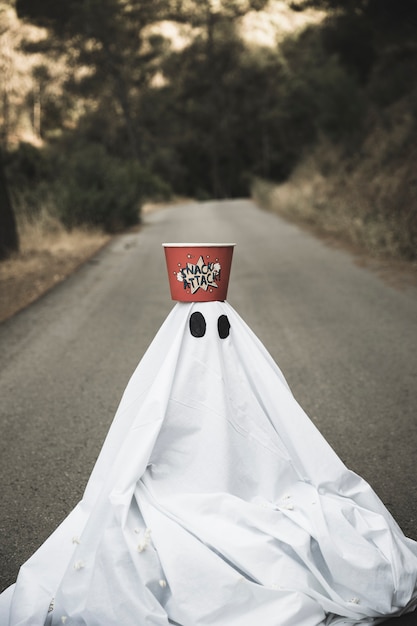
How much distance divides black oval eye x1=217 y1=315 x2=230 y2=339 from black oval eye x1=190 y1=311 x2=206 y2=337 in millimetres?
70

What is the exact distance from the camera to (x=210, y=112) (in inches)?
1828

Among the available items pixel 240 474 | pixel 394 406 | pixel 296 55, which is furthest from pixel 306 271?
pixel 296 55

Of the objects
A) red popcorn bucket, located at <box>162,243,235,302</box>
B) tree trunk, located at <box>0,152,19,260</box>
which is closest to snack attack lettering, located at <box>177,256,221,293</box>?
red popcorn bucket, located at <box>162,243,235,302</box>

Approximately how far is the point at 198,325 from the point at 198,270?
0.23 m

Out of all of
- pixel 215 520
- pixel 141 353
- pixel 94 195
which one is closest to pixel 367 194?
pixel 94 195

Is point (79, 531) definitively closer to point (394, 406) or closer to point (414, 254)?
point (394, 406)

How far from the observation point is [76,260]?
11.8 meters

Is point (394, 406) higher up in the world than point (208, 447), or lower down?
lower down

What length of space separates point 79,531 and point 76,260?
987 cm

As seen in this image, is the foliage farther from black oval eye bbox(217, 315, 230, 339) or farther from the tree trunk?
black oval eye bbox(217, 315, 230, 339)

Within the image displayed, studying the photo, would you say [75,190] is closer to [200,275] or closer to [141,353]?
[141,353]

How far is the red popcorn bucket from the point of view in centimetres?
234

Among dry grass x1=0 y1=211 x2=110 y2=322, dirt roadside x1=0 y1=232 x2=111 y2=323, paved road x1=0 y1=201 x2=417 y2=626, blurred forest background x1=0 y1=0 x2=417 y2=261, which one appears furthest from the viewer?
blurred forest background x1=0 y1=0 x2=417 y2=261

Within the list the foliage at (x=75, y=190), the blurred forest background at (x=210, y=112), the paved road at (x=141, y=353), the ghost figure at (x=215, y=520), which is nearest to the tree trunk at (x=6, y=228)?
the blurred forest background at (x=210, y=112)
